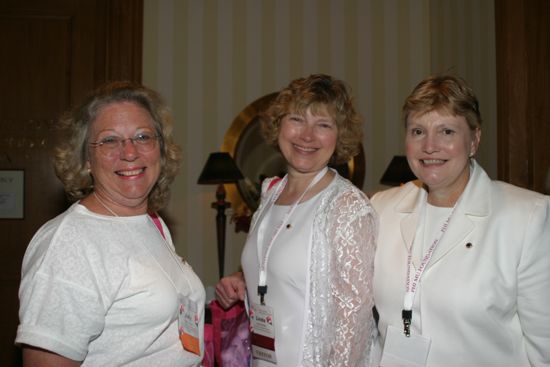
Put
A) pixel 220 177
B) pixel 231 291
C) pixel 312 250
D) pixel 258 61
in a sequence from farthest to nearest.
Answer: pixel 258 61
pixel 220 177
pixel 231 291
pixel 312 250

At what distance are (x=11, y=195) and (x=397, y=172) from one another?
321 cm

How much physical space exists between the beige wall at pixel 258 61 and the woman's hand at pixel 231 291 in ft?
8.13

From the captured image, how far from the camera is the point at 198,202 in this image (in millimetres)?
4938

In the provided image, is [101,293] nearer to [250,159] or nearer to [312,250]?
[312,250]

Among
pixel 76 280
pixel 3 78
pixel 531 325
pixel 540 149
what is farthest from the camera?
pixel 3 78

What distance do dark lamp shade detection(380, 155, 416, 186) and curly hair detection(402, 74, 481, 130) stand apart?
260cm

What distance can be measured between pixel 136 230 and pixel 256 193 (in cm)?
299

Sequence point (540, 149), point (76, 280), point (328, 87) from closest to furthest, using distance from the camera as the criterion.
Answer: point (76, 280) → point (328, 87) → point (540, 149)

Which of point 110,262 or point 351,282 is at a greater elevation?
point 110,262

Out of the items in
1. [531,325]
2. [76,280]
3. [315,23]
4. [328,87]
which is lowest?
[531,325]

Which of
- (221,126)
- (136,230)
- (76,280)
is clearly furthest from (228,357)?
(221,126)

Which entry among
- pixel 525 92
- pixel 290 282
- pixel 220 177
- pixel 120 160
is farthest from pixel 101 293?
pixel 525 92

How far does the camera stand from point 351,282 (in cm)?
197

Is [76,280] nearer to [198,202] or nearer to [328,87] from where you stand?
[328,87]
